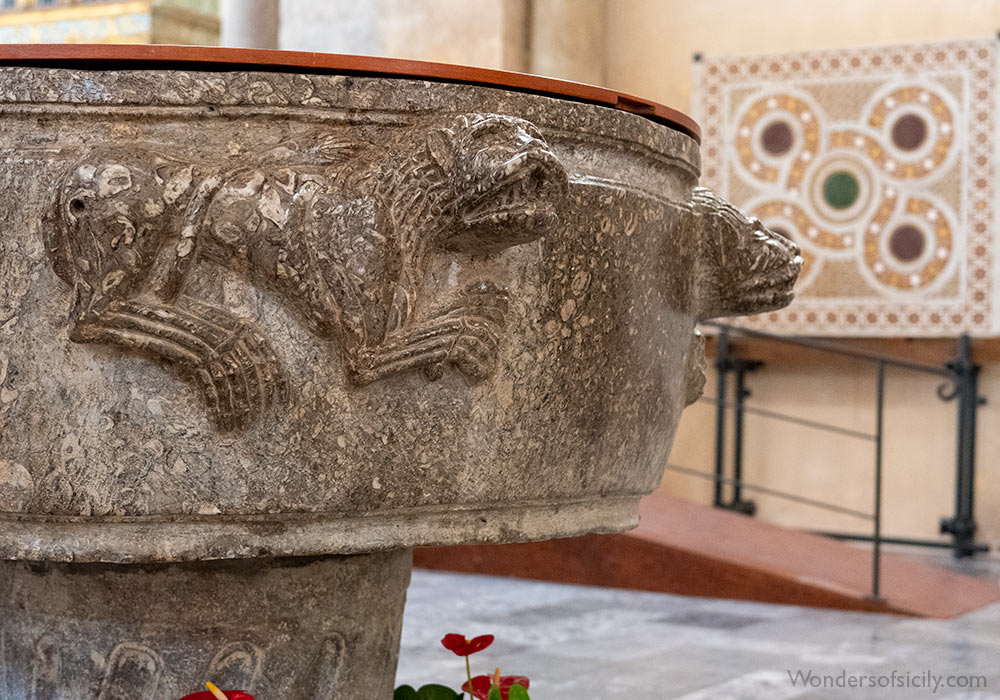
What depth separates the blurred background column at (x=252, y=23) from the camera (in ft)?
12.8

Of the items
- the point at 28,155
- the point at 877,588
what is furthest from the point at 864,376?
the point at 28,155

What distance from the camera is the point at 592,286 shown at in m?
1.45

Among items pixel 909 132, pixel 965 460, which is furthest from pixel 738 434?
pixel 909 132

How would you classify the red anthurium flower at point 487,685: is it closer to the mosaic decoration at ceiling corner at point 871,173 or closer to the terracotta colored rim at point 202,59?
the terracotta colored rim at point 202,59

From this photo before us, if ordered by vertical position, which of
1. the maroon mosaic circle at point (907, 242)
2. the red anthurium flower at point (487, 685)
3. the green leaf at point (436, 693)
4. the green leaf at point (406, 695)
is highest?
the maroon mosaic circle at point (907, 242)

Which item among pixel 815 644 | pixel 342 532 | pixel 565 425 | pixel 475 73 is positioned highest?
pixel 475 73

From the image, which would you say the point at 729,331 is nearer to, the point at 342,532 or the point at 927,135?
the point at 927,135

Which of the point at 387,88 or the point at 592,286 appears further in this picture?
the point at 592,286

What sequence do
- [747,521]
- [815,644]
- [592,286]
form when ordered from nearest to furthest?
[592,286] → [815,644] → [747,521]

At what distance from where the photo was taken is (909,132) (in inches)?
221

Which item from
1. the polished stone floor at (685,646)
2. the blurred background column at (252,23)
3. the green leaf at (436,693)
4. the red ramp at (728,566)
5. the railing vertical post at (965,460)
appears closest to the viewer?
the green leaf at (436,693)

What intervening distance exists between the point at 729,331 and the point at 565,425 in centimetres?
432

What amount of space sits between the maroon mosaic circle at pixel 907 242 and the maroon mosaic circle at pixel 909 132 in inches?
13.8

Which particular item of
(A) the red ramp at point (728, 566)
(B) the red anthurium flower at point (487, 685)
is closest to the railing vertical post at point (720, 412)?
(A) the red ramp at point (728, 566)
